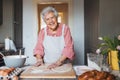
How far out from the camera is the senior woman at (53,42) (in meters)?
2.03

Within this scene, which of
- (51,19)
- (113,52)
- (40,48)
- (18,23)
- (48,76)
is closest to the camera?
(48,76)

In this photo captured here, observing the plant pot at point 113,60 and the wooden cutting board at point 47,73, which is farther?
the plant pot at point 113,60

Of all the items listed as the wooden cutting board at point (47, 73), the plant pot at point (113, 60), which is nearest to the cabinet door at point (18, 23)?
the wooden cutting board at point (47, 73)

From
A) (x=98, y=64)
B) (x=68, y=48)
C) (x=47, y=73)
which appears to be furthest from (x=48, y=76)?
(x=68, y=48)

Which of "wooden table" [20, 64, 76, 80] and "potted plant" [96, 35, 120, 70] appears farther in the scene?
"potted plant" [96, 35, 120, 70]

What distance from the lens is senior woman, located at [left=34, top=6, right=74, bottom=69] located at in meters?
2.03

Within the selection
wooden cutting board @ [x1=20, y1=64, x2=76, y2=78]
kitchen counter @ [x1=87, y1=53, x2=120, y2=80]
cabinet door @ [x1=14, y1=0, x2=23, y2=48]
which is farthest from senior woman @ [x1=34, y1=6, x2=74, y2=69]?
cabinet door @ [x1=14, y1=0, x2=23, y2=48]

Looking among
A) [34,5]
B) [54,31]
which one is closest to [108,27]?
[54,31]

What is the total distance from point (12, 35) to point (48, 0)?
1171mm

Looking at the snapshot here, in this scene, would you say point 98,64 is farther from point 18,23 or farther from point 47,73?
point 18,23

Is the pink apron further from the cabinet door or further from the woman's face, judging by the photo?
the cabinet door

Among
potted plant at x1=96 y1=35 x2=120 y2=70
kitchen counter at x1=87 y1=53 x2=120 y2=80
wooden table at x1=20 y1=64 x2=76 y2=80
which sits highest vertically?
potted plant at x1=96 y1=35 x2=120 y2=70

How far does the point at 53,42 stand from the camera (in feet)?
7.23

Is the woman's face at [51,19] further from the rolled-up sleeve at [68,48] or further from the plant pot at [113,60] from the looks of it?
the plant pot at [113,60]
